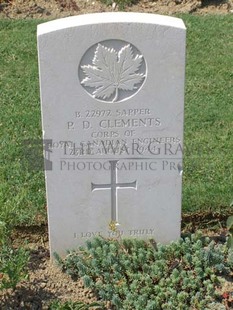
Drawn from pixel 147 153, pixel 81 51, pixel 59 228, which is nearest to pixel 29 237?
pixel 59 228

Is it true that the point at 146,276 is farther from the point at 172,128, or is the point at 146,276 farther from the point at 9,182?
the point at 9,182

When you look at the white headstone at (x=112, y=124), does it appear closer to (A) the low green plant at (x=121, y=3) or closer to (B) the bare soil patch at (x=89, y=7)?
(B) the bare soil patch at (x=89, y=7)

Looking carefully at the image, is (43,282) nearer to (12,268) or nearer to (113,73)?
(12,268)

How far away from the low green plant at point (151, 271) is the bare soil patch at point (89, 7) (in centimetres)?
491

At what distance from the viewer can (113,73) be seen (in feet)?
13.1

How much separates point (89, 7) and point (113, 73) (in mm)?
5189

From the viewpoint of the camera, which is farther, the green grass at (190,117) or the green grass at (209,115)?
the green grass at (209,115)

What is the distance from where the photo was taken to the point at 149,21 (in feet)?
12.7

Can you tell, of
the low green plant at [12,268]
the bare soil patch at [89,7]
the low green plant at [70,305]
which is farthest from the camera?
the bare soil patch at [89,7]

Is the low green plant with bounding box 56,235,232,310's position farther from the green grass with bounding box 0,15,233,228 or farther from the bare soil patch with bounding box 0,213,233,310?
the green grass with bounding box 0,15,233,228

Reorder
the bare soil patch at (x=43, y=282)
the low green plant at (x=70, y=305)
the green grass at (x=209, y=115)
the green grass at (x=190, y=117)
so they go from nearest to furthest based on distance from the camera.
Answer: the low green plant at (x=70, y=305), the bare soil patch at (x=43, y=282), the green grass at (x=190, y=117), the green grass at (x=209, y=115)

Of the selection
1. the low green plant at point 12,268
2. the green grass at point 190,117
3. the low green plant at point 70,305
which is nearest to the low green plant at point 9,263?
the low green plant at point 12,268

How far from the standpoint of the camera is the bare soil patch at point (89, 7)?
8.76 metres

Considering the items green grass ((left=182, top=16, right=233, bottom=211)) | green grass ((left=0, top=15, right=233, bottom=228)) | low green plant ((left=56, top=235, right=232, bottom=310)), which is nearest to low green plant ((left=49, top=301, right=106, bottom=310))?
low green plant ((left=56, top=235, right=232, bottom=310))
